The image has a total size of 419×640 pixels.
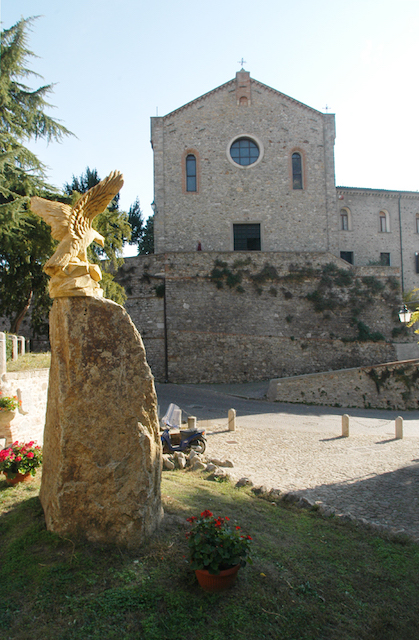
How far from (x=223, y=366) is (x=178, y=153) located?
13.6 m

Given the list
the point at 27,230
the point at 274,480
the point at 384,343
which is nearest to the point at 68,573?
the point at 274,480

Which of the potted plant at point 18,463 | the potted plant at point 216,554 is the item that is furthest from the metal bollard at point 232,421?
the potted plant at point 216,554

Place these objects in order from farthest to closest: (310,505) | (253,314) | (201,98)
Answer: (201,98) < (253,314) < (310,505)

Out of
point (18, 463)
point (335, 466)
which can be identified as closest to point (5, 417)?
point (18, 463)

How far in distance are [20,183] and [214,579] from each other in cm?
1339

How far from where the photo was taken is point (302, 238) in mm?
26000

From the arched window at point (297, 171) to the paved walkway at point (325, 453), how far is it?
50.2ft

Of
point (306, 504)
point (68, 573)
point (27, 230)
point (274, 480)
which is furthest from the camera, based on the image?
point (27, 230)

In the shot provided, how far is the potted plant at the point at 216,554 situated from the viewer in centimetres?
372

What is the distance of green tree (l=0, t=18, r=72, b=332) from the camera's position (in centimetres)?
1288

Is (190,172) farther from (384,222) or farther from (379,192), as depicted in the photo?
(384,222)

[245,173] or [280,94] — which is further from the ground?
[280,94]

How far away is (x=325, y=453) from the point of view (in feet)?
32.3

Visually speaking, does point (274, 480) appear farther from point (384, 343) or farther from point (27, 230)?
point (384, 343)
